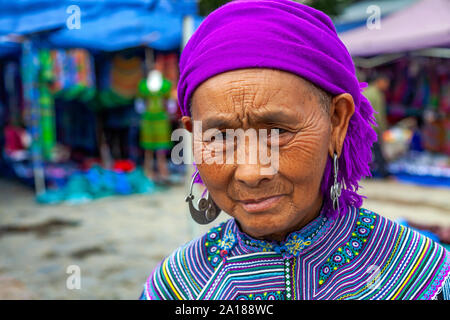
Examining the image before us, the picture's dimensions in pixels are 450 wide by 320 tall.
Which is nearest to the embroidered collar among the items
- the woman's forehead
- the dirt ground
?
the woman's forehead

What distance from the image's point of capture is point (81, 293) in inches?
140

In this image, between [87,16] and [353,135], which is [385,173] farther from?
[353,135]

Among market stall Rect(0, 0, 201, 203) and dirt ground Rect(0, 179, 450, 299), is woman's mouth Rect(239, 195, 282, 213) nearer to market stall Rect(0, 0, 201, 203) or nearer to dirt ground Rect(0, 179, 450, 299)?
dirt ground Rect(0, 179, 450, 299)

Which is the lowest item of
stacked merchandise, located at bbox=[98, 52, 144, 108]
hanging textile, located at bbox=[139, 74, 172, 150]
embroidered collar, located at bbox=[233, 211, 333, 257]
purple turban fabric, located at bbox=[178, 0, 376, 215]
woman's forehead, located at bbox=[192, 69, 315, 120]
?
embroidered collar, located at bbox=[233, 211, 333, 257]

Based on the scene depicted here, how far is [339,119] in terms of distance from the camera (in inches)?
46.7

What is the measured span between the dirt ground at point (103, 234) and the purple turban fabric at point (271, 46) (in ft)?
7.11

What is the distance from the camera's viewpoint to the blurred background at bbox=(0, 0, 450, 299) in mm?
4426

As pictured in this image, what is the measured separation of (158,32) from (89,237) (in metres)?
3.74

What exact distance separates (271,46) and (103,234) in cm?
461

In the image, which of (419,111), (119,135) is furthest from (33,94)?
(419,111)

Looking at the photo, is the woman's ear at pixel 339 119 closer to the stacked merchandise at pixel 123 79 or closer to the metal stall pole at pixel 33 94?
the metal stall pole at pixel 33 94

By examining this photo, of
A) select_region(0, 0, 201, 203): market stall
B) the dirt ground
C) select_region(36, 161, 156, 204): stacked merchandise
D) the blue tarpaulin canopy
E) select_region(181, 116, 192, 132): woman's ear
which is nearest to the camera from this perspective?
select_region(181, 116, 192, 132): woman's ear

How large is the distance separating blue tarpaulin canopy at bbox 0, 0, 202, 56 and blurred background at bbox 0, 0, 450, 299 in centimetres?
2

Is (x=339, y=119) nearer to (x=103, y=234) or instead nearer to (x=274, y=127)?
(x=274, y=127)
